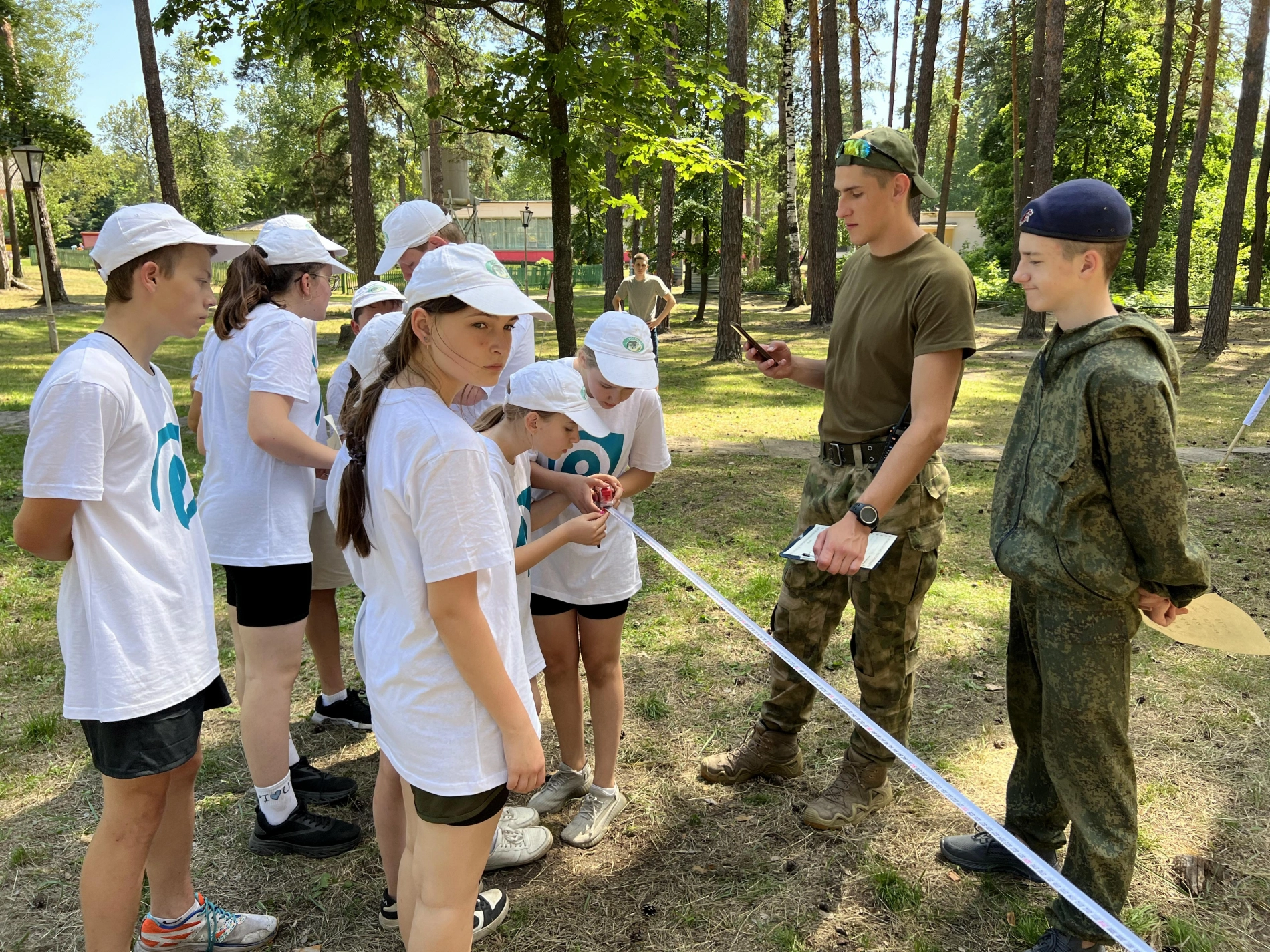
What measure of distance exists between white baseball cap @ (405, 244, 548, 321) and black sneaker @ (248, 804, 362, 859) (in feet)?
7.49

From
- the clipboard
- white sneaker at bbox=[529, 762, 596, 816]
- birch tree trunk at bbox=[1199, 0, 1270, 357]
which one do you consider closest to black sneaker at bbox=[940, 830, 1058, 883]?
the clipboard

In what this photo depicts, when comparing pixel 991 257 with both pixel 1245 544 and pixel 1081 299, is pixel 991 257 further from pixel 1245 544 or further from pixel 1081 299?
pixel 1081 299

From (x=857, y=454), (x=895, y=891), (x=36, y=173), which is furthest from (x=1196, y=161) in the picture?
(x=36, y=173)

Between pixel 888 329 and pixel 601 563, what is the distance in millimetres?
1315

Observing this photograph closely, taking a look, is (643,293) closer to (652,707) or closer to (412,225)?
(652,707)

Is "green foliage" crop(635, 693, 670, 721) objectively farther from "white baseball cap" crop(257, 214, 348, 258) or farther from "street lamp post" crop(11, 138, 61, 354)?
"street lamp post" crop(11, 138, 61, 354)

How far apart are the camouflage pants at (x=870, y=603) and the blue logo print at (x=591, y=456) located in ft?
2.77

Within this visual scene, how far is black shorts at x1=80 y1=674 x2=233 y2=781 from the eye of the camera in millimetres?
2221

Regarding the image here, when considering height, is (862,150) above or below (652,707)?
above

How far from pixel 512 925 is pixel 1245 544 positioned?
6.18 meters

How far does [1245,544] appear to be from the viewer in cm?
644

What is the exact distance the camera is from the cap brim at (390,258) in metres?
3.58

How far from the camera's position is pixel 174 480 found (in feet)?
7.95

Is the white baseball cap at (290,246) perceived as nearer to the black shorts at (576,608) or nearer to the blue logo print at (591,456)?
the blue logo print at (591,456)
